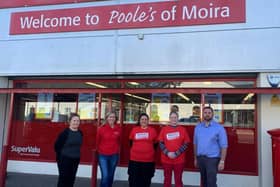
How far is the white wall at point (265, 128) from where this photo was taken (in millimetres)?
6691

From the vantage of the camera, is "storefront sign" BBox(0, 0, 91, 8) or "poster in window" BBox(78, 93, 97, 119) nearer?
"storefront sign" BBox(0, 0, 91, 8)

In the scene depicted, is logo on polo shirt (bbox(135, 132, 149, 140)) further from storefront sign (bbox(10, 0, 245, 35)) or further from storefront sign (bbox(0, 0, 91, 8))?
storefront sign (bbox(0, 0, 91, 8))

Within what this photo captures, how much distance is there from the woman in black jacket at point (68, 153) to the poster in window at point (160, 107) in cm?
285

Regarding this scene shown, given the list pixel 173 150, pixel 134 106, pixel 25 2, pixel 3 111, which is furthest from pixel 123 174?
pixel 25 2

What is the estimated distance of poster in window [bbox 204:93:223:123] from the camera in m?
7.64

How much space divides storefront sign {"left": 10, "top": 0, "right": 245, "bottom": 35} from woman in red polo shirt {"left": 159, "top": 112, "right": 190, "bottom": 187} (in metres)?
2.71

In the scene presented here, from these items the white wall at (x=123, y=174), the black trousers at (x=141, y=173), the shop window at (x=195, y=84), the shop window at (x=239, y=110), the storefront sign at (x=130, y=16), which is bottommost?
the white wall at (x=123, y=174)

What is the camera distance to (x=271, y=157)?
262 inches

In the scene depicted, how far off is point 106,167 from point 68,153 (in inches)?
39.8

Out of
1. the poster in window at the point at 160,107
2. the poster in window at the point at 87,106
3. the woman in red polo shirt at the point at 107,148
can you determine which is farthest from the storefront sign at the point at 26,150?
the poster in window at the point at 160,107

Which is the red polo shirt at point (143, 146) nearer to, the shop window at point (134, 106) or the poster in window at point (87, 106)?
the shop window at point (134, 106)

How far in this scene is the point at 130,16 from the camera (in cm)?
780

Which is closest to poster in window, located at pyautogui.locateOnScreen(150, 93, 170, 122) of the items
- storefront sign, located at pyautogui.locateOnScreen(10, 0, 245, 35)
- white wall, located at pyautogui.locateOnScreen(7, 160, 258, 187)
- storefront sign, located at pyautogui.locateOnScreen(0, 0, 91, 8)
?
white wall, located at pyautogui.locateOnScreen(7, 160, 258, 187)

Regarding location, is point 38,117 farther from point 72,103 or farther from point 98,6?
point 98,6
